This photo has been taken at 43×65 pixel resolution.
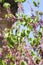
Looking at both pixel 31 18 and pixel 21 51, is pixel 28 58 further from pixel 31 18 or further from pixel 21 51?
pixel 31 18

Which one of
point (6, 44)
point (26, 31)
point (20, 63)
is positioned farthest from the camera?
point (26, 31)

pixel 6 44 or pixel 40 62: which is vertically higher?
pixel 6 44

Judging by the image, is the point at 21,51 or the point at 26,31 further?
the point at 26,31

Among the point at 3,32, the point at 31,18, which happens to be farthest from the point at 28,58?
the point at 31,18

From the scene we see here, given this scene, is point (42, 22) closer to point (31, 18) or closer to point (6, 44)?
point (31, 18)

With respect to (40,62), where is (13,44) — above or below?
above

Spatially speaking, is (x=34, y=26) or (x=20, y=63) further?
(x=34, y=26)

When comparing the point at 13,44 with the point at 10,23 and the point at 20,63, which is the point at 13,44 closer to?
the point at 20,63

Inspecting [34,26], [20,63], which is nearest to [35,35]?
[34,26]

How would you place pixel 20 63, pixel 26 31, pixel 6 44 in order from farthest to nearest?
pixel 26 31 → pixel 6 44 → pixel 20 63
